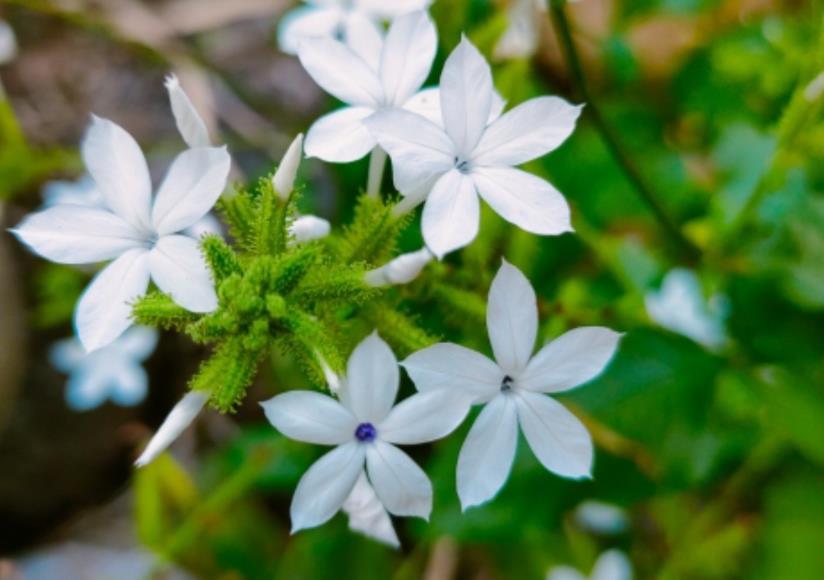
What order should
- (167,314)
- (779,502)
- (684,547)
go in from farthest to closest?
(684,547), (779,502), (167,314)

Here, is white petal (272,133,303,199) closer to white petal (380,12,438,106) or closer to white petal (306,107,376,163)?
white petal (306,107,376,163)

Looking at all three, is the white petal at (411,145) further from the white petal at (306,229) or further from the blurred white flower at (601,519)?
the blurred white flower at (601,519)

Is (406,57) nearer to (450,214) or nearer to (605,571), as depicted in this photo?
(450,214)

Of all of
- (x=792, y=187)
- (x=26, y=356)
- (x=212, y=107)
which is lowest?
A: (x=26, y=356)

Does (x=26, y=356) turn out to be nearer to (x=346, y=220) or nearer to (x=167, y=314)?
(x=346, y=220)

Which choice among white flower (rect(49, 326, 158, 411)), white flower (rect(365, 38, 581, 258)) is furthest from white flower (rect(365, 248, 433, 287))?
white flower (rect(49, 326, 158, 411))

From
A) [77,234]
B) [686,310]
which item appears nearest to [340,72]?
[77,234]

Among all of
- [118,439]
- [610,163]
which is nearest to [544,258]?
[610,163]
